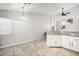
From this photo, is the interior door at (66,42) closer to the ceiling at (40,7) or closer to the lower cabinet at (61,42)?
the lower cabinet at (61,42)

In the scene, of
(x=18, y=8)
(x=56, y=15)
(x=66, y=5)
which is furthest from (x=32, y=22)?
(x=66, y=5)

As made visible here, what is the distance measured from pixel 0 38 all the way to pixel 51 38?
1553mm

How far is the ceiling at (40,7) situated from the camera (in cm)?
226

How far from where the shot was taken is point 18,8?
2287mm

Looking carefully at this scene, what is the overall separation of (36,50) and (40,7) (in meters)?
1.33

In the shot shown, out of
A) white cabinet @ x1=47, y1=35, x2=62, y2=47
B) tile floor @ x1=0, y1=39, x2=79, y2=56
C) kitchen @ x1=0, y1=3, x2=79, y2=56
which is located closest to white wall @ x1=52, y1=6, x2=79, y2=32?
kitchen @ x1=0, y1=3, x2=79, y2=56

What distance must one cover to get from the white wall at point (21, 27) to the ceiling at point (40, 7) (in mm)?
132

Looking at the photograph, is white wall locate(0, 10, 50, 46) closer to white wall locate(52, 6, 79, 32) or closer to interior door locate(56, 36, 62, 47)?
white wall locate(52, 6, 79, 32)

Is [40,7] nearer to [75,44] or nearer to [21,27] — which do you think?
[21,27]

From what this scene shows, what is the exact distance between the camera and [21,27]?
2355mm

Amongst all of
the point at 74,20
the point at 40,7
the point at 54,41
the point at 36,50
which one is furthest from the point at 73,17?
the point at 36,50

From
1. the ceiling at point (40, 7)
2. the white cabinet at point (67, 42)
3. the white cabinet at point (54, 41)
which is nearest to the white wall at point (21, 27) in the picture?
the ceiling at point (40, 7)

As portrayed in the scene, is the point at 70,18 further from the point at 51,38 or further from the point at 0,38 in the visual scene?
the point at 0,38

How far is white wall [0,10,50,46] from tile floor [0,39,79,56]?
158mm
